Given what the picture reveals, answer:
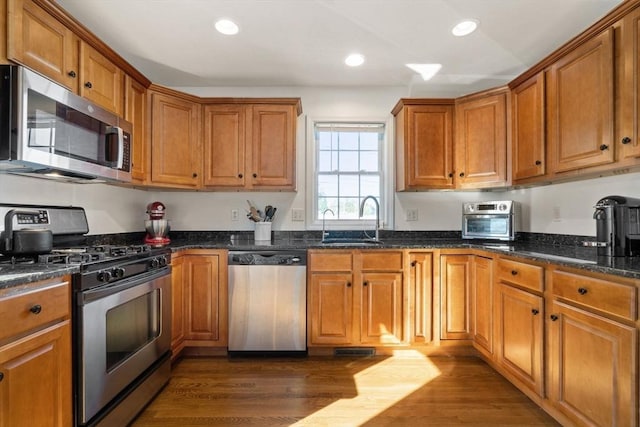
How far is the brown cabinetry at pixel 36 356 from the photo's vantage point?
1133 mm

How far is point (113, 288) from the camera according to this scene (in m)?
1.64

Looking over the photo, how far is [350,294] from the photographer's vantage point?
2584mm

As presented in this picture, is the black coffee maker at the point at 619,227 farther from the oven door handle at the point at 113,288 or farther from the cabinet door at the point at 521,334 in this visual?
the oven door handle at the point at 113,288

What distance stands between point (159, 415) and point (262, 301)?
97 centimetres

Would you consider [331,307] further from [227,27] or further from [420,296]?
[227,27]

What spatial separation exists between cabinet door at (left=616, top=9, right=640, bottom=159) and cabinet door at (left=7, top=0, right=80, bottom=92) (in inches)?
120

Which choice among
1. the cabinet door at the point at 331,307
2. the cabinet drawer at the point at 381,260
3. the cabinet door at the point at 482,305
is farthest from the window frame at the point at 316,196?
the cabinet door at the point at 482,305

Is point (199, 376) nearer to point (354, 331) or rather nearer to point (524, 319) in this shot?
point (354, 331)

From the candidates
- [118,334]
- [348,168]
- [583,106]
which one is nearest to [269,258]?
[118,334]

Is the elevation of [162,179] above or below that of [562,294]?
above

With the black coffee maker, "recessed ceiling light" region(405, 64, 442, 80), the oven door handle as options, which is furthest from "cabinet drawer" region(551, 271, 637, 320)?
the oven door handle

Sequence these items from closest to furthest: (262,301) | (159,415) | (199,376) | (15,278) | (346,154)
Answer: (15,278) < (159,415) < (199,376) < (262,301) < (346,154)

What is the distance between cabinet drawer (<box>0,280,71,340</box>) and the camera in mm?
1129

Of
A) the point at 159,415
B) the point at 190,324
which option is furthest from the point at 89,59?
the point at 159,415
